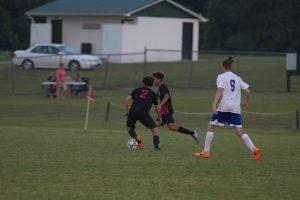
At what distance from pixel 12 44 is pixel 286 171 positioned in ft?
189

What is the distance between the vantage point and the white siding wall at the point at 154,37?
166ft

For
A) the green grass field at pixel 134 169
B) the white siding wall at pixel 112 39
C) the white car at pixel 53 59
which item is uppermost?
the white siding wall at pixel 112 39

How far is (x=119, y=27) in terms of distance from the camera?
164ft

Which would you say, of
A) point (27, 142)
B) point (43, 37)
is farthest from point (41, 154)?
point (43, 37)

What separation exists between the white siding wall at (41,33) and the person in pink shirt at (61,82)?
18.6m

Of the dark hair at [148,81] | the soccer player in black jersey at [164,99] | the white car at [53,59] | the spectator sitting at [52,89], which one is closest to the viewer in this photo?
the dark hair at [148,81]

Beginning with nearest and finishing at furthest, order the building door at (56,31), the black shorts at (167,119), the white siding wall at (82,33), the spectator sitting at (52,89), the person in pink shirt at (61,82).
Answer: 1. the black shorts at (167,119)
2. the person in pink shirt at (61,82)
3. the spectator sitting at (52,89)
4. the white siding wall at (82,33)
5. the building door at (56,31)

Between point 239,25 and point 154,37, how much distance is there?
2103 cm

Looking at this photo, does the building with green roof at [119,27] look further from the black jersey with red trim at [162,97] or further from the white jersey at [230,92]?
the white jersey at [230,92]

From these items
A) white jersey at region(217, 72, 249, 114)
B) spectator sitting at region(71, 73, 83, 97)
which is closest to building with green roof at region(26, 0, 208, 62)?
spectator sitting at region(71, 73, 83, 97)

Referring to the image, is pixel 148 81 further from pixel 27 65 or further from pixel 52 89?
pixel 27 65

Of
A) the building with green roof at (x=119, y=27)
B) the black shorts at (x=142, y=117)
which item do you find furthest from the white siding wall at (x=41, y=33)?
the black shorts at (x=142, y=117)

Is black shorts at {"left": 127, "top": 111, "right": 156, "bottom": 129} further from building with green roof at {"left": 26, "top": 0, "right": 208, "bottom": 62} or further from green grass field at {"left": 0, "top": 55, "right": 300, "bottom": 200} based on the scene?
building with green roof at {"left": 26, "top": 0, "right": 208, "bottom": 62}

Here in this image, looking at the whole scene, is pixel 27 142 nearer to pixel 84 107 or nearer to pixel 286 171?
pixel 286 171
